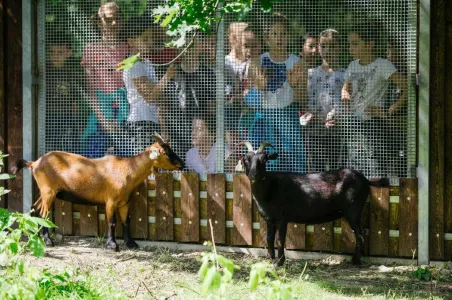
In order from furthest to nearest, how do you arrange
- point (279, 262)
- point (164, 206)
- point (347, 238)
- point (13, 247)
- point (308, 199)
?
point (164, 206)
point (347, 238)
point (308, 199)
point (279, 262)
point (13, 247)

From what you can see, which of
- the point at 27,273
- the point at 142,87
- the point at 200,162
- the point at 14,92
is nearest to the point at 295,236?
the point at 200,162

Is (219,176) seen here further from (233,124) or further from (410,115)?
(410,115)

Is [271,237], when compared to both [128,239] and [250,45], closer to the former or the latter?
[128,239]

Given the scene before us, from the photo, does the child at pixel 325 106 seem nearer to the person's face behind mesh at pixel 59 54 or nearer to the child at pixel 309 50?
the child at pixel 309 50

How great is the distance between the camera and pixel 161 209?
884cm

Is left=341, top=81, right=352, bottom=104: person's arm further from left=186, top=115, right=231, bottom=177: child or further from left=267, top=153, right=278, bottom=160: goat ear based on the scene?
left=186, top=115, right=231, bottom=177: child

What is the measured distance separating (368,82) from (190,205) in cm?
245

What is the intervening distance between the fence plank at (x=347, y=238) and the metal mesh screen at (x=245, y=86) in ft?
2.01

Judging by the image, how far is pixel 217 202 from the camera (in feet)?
28.4

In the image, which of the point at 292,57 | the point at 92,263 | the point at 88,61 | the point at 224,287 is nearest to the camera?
the point at 224,287

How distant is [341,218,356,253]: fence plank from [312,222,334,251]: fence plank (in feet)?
0.41

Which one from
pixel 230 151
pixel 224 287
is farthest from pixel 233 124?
pixel 224 287

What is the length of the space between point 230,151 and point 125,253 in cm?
164

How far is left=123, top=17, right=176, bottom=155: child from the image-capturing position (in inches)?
344
